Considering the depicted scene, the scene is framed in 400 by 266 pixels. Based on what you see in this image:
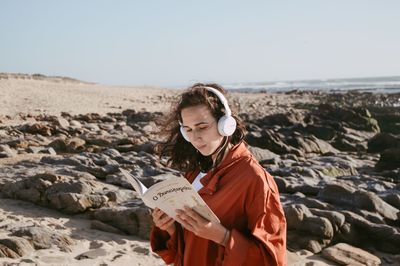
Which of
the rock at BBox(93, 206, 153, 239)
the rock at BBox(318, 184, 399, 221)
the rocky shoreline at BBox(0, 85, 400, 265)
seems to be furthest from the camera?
the rock at BBox(318, 184, 399, 221)

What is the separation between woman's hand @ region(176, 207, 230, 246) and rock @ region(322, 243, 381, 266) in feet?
12.1

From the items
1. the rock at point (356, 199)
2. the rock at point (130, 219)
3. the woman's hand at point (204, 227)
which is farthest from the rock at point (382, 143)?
the woman's hand at point (204, 227)

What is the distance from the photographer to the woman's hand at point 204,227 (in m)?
2.26

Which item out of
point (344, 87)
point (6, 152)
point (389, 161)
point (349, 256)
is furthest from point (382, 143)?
point (344, 87)

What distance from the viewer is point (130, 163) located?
10.0 metres

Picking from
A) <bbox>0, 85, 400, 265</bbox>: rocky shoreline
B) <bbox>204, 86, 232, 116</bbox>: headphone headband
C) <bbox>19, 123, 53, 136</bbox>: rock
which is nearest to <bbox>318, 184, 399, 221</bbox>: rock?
<bbox>0, 85, 400, 265</bbox>: rocky shoreline

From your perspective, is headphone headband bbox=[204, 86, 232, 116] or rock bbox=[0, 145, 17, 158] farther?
rock bbox=[0, 145, 17, 158]

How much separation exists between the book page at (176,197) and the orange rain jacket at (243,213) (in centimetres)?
12

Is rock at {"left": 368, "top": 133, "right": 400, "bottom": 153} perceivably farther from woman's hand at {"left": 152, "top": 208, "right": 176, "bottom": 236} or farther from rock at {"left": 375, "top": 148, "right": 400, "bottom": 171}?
woman's hand at {"left": 152, "top": 208, "right": 176, "bottom": 236}

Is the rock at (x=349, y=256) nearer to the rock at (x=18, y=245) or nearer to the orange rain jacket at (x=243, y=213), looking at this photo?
the rock at (x=18, y=245)

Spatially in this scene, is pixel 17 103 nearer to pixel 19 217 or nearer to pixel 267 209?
pixel 19 217

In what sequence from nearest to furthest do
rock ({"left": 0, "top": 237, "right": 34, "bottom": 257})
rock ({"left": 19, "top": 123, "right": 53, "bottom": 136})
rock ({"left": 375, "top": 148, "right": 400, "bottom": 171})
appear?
rock ({"left": 0, "top": 237, "right": 34, "bottom": 257}), rock ({"left": 375, "top": 148, "right": 400, "bottom": 171}), rock ({"left": 19, "top": 123, "right": 53, "bottom": 136})

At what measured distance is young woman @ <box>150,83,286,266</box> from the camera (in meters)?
2.26

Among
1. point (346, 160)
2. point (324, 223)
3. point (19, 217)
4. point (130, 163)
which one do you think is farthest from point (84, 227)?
point (346, 160)
